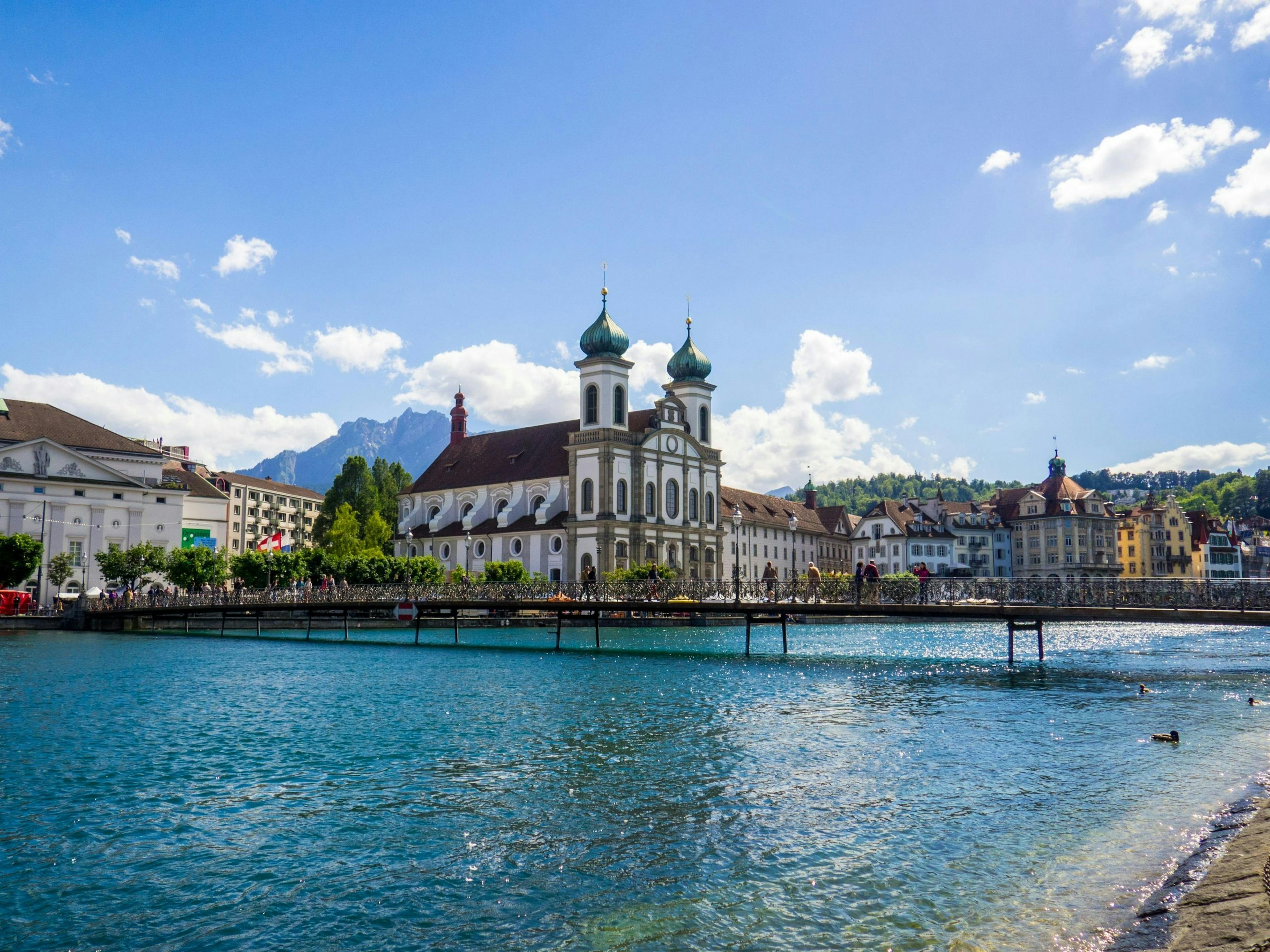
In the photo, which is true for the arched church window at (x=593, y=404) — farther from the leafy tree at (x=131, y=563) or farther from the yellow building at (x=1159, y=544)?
the yellow building at (x=1159, y=544)

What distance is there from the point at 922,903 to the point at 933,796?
5.35 metres

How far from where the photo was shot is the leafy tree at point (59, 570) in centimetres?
7900

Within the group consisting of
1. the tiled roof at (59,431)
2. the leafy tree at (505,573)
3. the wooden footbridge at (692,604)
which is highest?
the tiled roof at (59,431)

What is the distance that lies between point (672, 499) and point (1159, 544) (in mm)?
82367

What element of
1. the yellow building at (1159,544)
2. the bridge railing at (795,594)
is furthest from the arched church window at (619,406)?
the yellow building at (1159,544)

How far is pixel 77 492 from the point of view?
8331 centimetres

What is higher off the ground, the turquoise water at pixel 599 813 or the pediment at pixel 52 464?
the pediment at pixel 52 464

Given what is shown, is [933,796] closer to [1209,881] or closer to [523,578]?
[1209,881]

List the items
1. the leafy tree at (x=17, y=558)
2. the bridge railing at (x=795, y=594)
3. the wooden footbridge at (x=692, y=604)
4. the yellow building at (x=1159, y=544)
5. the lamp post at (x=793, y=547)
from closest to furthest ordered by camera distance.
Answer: the bridge railing at (x=795, y=594), the wooden footbridge at (x=692, y=604), the leafy tree at (x=17, y=558), the lamp post at (x=793, y=547), the yellow building at (x=1159, y=544)

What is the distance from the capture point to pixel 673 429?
98562mm

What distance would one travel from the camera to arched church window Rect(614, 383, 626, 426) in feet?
317

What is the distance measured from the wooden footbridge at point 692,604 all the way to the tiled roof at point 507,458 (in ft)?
77.0

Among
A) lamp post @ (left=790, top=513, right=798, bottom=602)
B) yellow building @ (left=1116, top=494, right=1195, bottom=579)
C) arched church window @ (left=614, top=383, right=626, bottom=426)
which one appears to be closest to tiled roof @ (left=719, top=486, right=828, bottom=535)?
lamp post @ (left=790, top=513, right=798, bottom=602)

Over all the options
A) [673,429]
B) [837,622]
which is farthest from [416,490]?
[837,622]
